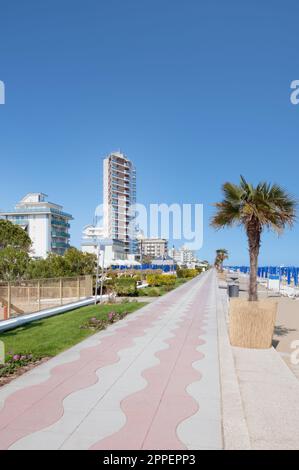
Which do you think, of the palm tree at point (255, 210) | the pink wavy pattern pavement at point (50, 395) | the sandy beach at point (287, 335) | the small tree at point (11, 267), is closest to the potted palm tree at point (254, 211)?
the palm tree at point (255, 210)

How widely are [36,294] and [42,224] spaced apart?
93.9 m

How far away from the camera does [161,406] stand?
4.72m

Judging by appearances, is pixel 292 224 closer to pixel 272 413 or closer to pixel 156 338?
pixel 156 338

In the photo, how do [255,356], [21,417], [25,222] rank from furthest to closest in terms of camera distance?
1. [25,222]
2. [255,356]
3. [21,417]

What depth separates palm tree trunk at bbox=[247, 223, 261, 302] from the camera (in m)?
9.54

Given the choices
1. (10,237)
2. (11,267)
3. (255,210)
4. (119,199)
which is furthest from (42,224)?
(255,210)

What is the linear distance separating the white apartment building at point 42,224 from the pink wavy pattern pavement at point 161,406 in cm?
9873

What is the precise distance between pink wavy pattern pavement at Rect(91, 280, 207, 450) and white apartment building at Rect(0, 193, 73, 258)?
324ft

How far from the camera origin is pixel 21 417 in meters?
4.34

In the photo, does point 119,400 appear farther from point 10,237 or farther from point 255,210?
point 10,237

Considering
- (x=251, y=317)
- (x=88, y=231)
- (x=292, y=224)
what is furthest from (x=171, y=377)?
(x=88, y=231)

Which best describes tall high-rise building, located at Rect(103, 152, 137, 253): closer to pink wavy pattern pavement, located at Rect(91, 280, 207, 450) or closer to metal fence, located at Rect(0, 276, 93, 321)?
metal fence, located at Rect(0, 276, 93, 321)

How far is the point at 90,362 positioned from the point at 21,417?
2.65 m

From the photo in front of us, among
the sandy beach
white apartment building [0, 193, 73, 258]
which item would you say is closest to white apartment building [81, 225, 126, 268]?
white apartment building [0, 193, 73, 258]
